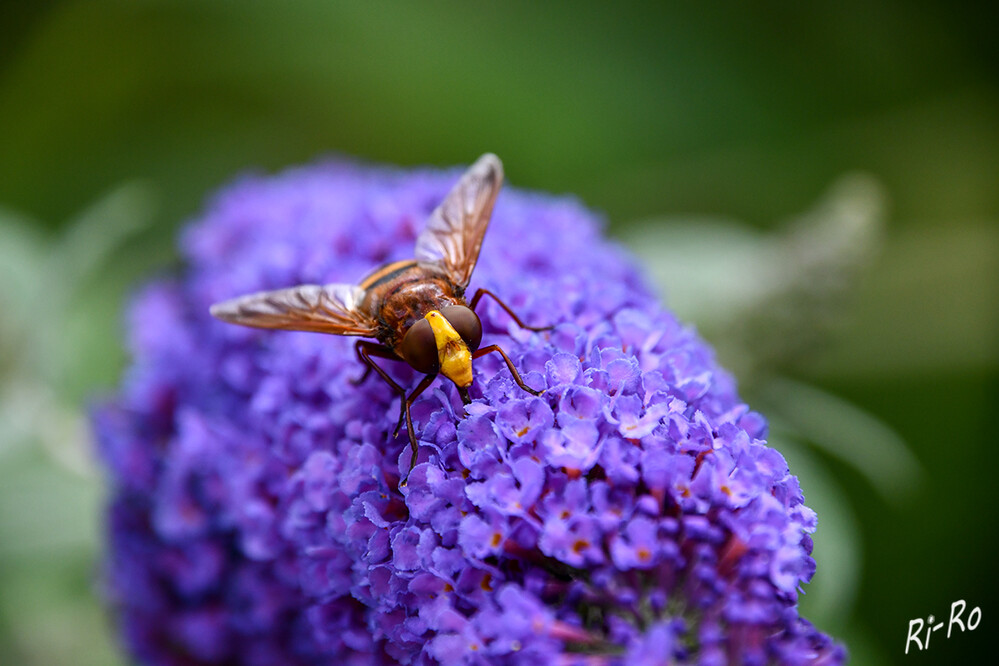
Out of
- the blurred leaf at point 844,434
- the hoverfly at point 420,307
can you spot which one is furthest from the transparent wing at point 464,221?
the blurred leaf at point 844,434

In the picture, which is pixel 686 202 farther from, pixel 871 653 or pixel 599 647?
pixel 599 647

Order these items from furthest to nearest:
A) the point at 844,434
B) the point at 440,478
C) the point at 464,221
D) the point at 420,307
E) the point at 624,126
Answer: the point at 624,126 < the point at 844,434 < the point at 464,221 < the point at 420,307 < the point at 440,478

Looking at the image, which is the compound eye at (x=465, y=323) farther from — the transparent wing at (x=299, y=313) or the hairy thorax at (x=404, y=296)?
the transparent wing at (x=299, y=313)

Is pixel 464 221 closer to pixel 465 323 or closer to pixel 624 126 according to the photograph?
pixel 465 323

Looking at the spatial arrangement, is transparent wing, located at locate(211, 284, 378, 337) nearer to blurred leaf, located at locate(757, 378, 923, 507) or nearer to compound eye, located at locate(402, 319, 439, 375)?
compound eye, located at locate(402, 319, 439, 375)

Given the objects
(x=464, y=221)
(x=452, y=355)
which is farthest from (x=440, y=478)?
(x=464, y=221)

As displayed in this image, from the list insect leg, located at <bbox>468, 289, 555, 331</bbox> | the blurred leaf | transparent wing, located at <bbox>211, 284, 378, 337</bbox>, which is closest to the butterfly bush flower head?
insect leg, located at <bbox>468, 289, 555, 331</bbox>

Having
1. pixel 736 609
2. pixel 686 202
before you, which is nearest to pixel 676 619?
pixel 736 609
